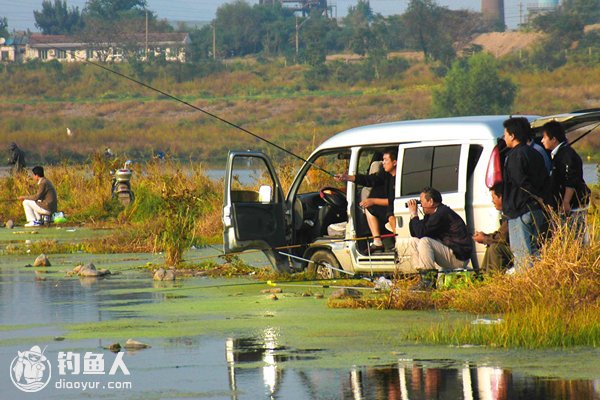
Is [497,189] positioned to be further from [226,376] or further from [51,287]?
[51,287]

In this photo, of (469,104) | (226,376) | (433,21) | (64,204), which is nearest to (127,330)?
(226,376)

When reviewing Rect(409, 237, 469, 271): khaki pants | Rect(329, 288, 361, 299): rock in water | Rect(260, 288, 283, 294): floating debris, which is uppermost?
Rect(409, 237, 469, 271): khaki pants

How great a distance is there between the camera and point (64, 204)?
3102 cm

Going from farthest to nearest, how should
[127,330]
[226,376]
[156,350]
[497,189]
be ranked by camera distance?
[497,189], [127,330], [156,350], [226,376]

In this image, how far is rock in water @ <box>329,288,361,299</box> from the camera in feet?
46.8

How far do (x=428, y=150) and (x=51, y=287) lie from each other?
196 inches

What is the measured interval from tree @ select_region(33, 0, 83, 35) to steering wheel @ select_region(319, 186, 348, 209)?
490ft

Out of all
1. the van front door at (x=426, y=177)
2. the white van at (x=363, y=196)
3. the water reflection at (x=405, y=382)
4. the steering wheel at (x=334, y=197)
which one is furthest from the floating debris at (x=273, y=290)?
the water reflection at (x=405, y=382)

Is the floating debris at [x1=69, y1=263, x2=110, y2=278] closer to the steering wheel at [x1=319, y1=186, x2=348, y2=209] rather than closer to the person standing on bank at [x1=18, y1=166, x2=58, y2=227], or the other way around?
the steering wheel at [x1=319, y1=186, x2=348, y2=209]

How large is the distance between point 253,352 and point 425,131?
4522mm

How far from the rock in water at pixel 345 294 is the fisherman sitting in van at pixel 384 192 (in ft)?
2.34

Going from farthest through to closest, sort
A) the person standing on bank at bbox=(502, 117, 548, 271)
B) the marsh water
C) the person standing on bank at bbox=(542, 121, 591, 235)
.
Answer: the person standing on bank at bbox=(542, 121, 591, 235), the person standing on bank at bbox=(502, 117, 548, 271), the marsh water

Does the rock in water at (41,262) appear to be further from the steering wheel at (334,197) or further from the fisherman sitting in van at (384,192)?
the fisherman sitting in van at (384,192)

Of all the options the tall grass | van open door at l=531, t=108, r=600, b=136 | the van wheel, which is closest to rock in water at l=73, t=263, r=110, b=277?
the van wheel
